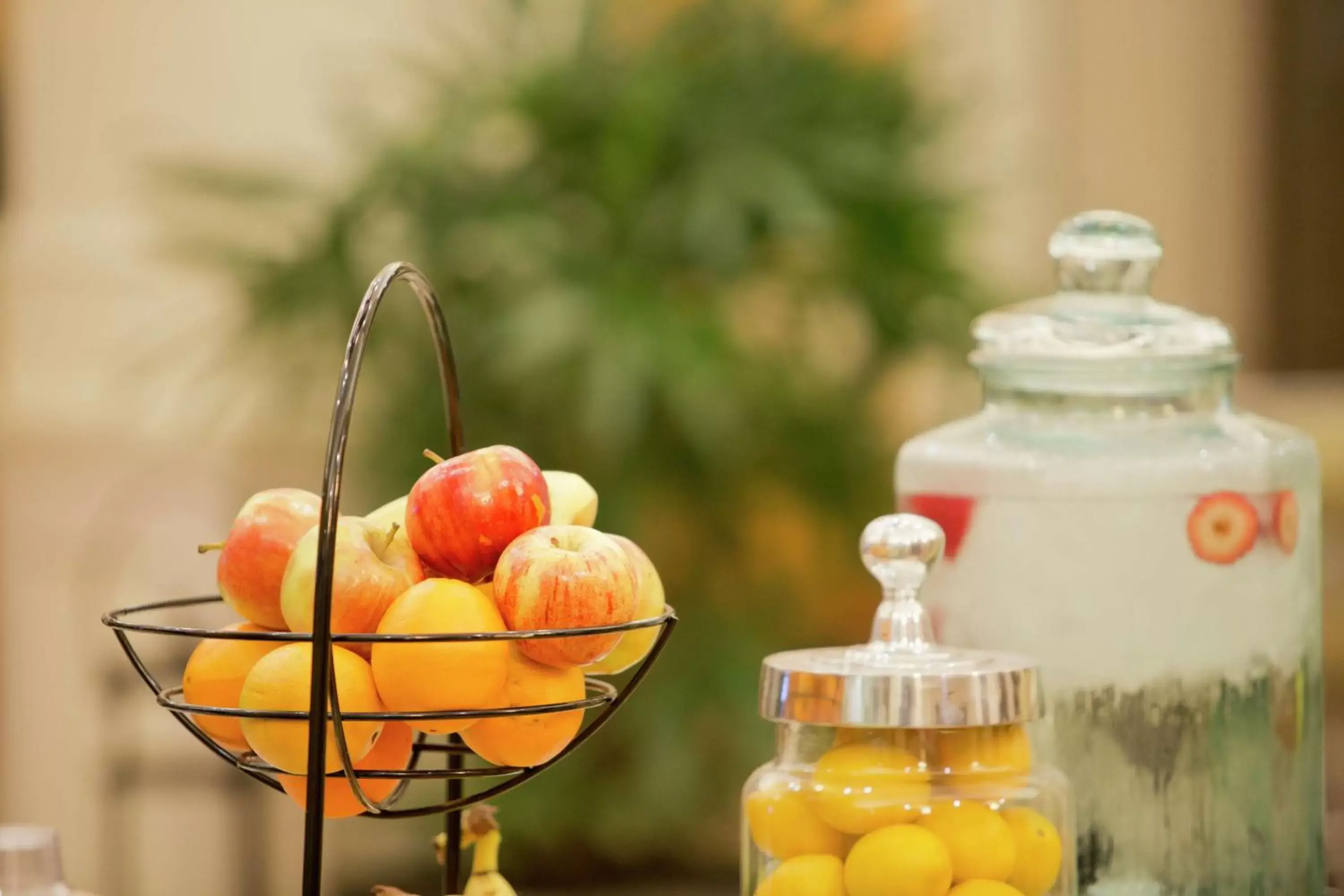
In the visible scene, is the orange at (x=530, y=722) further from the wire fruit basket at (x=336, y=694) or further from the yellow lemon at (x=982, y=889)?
the yellow lemon at (x=982, y=889)

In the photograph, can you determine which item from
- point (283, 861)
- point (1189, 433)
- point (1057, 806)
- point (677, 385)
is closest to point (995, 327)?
point (1189, 433)

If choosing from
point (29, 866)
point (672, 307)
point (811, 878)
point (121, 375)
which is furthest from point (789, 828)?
point (121, 375)

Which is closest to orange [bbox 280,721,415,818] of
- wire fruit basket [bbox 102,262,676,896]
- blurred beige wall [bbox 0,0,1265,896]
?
wire fruit basket [bbox 102,262,676,896]

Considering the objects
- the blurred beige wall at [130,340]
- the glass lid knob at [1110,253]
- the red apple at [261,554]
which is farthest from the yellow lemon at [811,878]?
the blurred beige wall at [130,340]

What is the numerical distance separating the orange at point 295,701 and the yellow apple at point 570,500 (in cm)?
12

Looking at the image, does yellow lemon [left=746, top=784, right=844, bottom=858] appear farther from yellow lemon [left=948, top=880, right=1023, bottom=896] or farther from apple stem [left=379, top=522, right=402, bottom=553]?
apple stem [left=379, top=522, right=402, bottom=553]

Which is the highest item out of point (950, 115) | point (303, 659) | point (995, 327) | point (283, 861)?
point (950, 115)

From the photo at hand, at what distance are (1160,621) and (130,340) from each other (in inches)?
110

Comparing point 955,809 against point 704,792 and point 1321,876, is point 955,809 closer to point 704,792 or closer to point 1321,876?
point 1321,876

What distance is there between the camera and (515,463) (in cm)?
65

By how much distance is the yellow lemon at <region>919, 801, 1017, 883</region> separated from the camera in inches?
23.0

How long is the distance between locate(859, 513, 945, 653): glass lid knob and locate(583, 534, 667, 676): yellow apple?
0.09 m

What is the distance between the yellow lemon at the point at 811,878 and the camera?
595mm

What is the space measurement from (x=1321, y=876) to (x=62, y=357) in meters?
2.85
